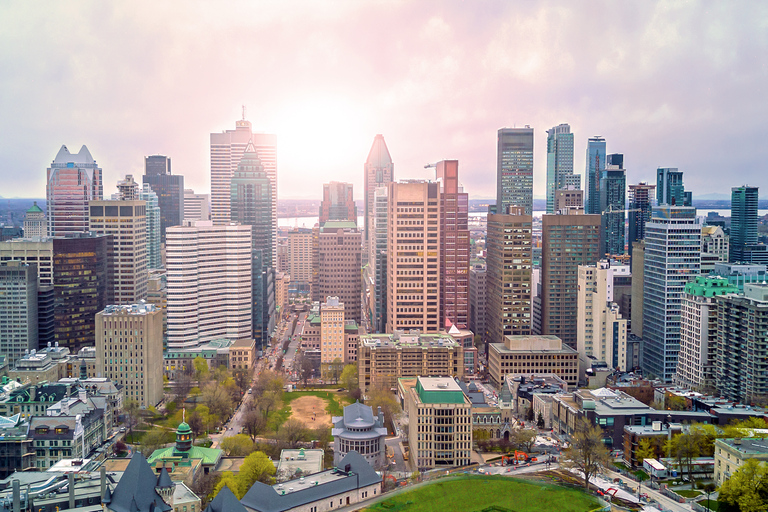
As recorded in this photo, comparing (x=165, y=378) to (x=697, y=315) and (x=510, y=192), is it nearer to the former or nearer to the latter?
(x=697, y=315)

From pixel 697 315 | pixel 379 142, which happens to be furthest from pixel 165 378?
pixel 379 142

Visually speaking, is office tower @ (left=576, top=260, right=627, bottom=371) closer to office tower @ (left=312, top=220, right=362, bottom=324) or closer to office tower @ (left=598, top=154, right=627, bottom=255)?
office tower @ (left=312, top=220, right=362, bottom=324)

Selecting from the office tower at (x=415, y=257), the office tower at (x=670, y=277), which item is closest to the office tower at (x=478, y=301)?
the office tower at (x=415, y=257)

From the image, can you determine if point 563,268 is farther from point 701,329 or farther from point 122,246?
point 122,246

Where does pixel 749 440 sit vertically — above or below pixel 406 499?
above

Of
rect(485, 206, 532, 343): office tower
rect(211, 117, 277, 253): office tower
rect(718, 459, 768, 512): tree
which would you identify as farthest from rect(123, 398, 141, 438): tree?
rect(211, 117, 277, 253): office tower

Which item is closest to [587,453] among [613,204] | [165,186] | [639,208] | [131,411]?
[131,411]
